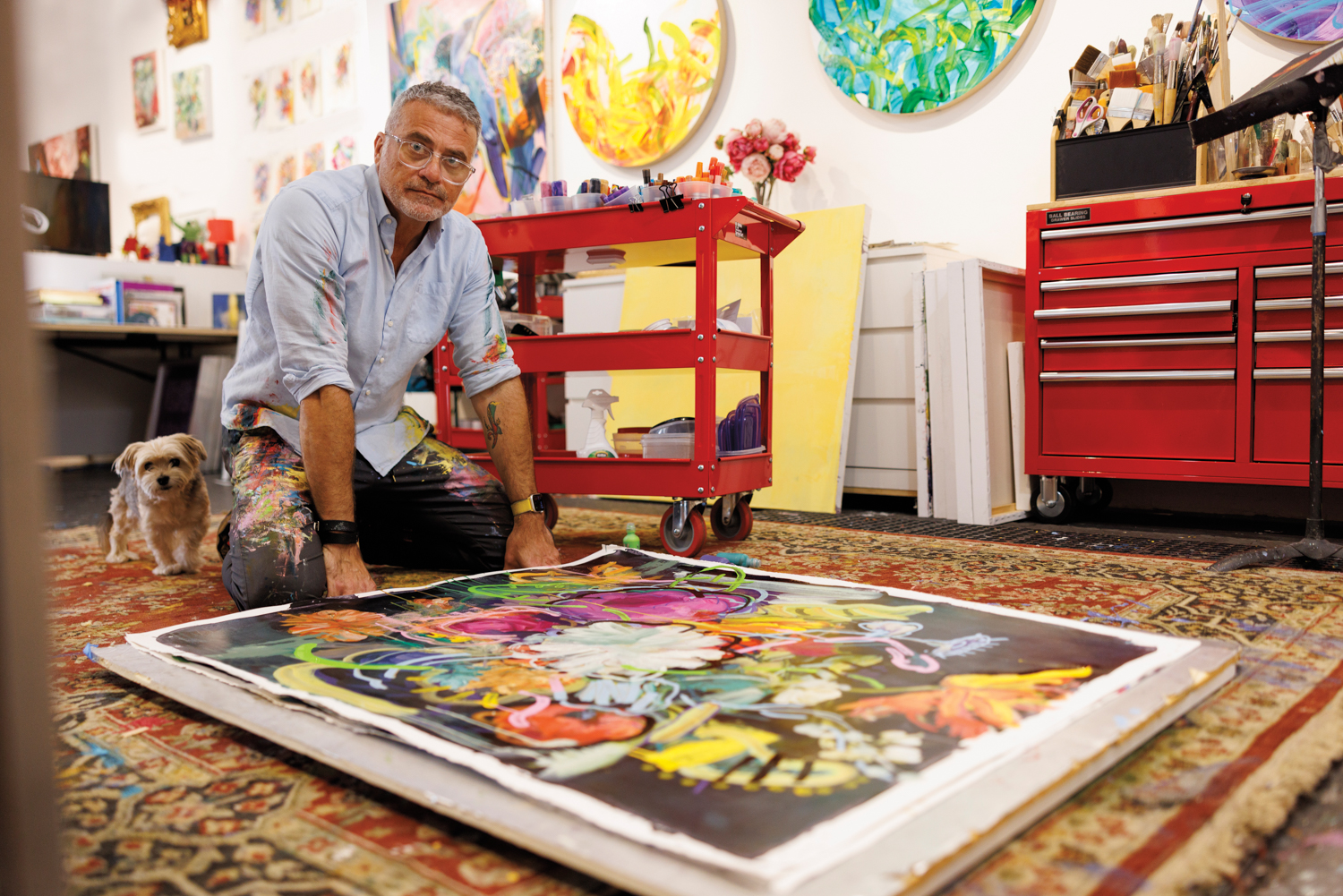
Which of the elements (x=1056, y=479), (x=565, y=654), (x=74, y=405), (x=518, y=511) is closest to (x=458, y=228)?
(x=518, y=511)

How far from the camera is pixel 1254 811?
777 millimetres

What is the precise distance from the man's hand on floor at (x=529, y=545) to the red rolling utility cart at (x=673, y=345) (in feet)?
1.34

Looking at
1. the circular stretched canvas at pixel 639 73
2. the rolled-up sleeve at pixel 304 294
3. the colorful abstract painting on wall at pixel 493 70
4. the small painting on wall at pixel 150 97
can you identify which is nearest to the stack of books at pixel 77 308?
the small painting on wall at pixel 150 97

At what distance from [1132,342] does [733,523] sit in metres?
1.28

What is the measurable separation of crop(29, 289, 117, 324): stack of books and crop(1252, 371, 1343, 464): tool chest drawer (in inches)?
215

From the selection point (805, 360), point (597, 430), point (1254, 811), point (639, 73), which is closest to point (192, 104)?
point (639, 73)

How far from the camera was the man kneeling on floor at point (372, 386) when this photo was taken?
1654mm

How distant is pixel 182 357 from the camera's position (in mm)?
5926

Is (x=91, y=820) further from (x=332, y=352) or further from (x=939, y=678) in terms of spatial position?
(x=332, y=352)

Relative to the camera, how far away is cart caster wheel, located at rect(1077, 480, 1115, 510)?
2887mm

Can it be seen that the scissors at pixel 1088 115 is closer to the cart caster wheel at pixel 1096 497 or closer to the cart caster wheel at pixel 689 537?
the cart caster wheel at pixel 1096 497

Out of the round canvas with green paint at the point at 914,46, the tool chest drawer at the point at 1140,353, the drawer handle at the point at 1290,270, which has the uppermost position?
the round canvas with green paint at the point at 914,46

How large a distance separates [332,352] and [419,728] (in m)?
0.98

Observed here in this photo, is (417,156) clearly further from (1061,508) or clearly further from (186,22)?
(186,22)
